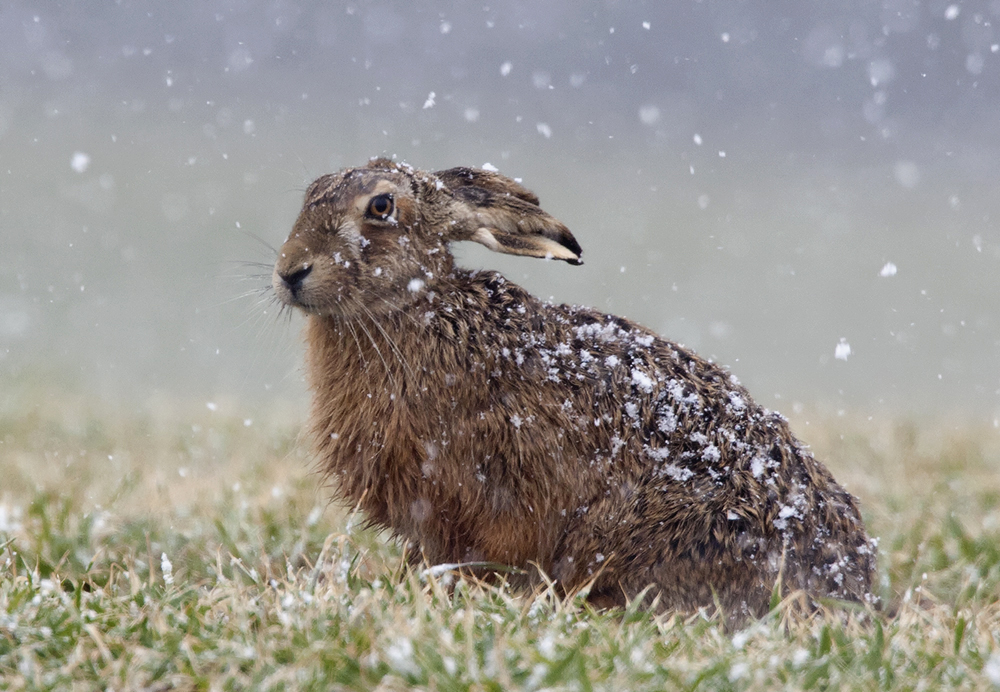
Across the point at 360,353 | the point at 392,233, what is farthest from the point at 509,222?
the point at 360,353

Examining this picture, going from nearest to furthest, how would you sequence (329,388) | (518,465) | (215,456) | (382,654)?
(382,654) < (518,465) < (329,388) < (215,456)

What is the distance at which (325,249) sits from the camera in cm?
376

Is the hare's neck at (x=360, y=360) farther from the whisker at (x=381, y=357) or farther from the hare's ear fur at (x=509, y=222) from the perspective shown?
the hare's ear fur at (x=509, y=222)

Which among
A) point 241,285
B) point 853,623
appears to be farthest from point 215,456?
point 853,623

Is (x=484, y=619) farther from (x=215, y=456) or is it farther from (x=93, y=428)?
(x=93, y=428)

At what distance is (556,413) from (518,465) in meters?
0.23

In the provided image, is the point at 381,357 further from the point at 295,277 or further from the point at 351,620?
the point at 351,620

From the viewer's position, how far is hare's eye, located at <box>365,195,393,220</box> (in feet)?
12.6

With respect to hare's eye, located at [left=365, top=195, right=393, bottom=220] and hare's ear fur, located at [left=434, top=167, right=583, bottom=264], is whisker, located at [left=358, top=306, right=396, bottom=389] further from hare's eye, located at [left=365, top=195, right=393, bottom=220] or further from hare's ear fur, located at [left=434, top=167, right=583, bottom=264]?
hare's ear fur, located at [left=434, top=167, right=583, bottom=264]

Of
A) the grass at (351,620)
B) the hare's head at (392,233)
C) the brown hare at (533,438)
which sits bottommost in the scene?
the grass at (351,620)

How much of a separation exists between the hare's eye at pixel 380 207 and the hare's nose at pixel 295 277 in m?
0.34

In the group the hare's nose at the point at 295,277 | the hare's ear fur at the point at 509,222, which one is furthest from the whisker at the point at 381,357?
the hare's ear fur at the point at 509,222

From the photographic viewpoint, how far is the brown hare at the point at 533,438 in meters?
3.62

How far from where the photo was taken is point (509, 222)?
3.96 m
